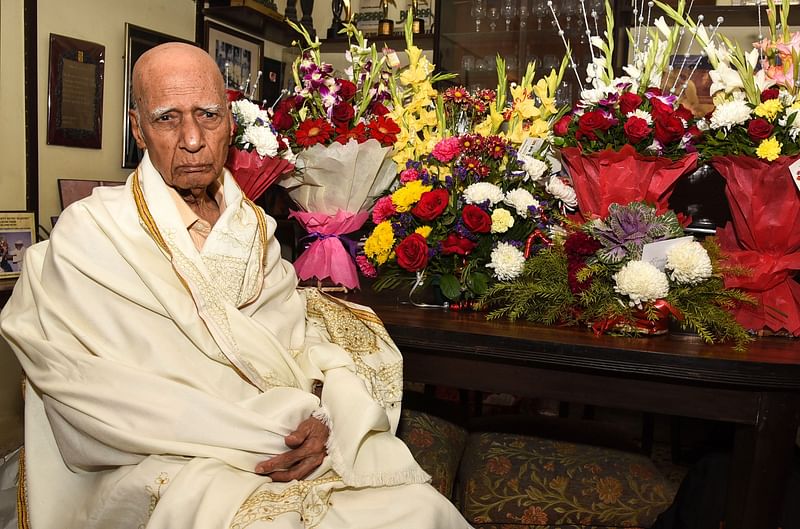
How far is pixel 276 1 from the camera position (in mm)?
4812

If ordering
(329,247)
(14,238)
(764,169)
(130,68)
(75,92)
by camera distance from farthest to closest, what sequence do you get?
(130,68), (75,92), (14,238), (329,247), (764,169)

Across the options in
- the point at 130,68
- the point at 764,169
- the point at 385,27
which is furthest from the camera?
the point at 385,27

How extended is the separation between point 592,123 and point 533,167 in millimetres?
212

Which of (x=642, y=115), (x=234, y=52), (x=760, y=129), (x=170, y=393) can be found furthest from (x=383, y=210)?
(x=234, y=52)

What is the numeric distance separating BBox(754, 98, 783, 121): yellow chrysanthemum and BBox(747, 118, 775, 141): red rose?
19mm

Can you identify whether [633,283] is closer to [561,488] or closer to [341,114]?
[561,488]

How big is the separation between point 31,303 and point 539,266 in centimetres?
116

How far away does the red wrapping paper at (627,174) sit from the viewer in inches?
71.4

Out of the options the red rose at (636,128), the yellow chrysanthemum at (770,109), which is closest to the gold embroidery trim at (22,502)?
the red rose at (636,128)

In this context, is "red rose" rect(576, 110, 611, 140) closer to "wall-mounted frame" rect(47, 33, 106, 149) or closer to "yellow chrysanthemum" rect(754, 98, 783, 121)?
"yellow chrysanthemum" rect(754, 98, 783, 121)

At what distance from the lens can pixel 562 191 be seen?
1.96 m

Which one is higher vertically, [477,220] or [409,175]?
[409,175]

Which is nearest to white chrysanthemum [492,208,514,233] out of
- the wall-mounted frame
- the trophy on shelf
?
the wall-mounted frame

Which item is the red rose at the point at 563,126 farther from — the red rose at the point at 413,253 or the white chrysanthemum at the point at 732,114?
the red rose at the point at 413,253
